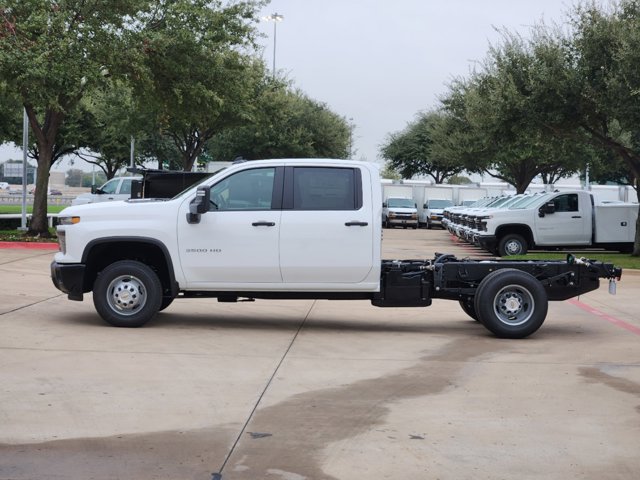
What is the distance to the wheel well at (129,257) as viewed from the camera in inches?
456

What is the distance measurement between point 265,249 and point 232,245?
0.39m

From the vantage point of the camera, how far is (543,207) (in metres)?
27.0

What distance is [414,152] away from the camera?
7888 centimetres

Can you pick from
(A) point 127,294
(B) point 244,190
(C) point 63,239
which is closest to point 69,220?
(C) point 63,239

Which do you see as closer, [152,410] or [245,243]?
[152,410]

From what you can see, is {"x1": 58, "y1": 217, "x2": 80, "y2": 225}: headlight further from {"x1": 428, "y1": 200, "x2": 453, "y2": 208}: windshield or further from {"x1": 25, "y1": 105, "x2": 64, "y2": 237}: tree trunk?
{"x1": 428, "y1": 200, "x2": 453, "y2": 208}: windshield

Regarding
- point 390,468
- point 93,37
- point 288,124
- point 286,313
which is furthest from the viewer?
point 288,124

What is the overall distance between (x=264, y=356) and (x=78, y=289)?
283 cm

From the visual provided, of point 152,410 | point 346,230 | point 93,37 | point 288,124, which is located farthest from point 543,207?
point 288,124

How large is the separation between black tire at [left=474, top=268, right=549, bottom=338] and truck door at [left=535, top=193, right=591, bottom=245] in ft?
51.5

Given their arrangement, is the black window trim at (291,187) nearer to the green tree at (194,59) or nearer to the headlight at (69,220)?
the headlight at (69,220)

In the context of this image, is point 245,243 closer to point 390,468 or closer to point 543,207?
point 390,468

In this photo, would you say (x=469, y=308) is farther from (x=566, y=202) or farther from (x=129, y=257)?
(x=566, y=202)

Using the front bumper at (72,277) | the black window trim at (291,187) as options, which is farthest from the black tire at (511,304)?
the front bumper at (72,277)
